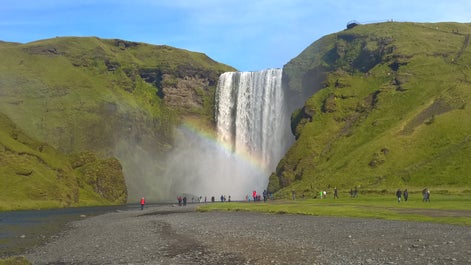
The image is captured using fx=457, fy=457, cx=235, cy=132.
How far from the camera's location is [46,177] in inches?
5007

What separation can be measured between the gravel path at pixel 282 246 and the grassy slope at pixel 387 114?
49.9 m

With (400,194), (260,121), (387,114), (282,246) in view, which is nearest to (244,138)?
(260,121)

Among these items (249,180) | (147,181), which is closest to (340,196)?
(249,180)

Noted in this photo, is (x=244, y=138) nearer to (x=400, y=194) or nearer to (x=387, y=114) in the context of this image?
(x=387, y=114)

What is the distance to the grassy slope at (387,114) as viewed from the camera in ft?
297

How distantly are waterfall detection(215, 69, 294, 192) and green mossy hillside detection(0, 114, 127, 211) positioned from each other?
46.7 m

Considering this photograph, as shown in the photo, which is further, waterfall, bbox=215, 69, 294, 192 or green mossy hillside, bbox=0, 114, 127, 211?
waterfall, bbox=215, 69, 294, 192

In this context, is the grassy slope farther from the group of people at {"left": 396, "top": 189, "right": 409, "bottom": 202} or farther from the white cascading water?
the group of people at {"left": 396, "top": 189, "right": 409, "bottom": 202}

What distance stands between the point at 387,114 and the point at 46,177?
93.5 meters

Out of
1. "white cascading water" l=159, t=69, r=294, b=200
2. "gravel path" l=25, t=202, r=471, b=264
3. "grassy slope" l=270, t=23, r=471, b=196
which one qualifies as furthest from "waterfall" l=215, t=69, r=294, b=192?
"gravel path" l=25, t=202, r=471, b=264

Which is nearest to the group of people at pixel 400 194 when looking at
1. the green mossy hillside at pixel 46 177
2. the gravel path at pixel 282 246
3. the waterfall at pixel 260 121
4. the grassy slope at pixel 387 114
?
the grassy slope at pixel 387 114

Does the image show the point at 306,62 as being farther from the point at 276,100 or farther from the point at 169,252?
the point at 169,252

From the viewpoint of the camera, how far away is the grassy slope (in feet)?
297

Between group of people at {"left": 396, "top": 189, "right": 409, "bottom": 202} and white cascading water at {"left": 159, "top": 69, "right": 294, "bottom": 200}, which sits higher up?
white cascading water at {"left": 159, "top": 69, "right": 294, "bottom": 200}
